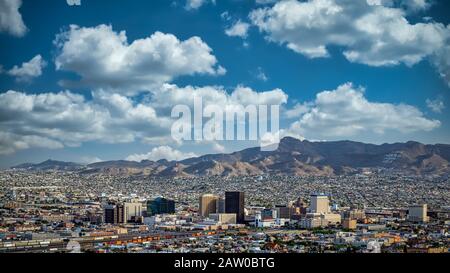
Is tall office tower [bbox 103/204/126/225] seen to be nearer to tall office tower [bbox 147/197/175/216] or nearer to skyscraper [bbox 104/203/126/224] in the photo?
skyscraper [bbox 104/203/126/224]

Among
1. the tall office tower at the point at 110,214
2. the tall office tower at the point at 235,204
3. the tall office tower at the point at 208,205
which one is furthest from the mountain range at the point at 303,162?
the tall office tower at the point at 235,204

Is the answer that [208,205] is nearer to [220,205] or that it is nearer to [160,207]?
[220,205]

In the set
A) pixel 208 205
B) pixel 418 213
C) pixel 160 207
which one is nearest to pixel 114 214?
pixel 160 207

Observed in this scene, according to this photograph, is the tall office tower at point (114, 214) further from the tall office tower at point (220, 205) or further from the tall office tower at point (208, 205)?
the tall office tower at point (220, 205)

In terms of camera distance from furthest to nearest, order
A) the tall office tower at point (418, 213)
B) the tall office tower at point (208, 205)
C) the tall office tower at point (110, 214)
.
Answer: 1. the tall office tower at point (208, 205)
2. the tall office tower at point (110, 214)
3. the tall office tower at point (418, 213)
